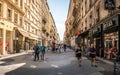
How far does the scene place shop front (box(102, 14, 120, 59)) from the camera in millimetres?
18125

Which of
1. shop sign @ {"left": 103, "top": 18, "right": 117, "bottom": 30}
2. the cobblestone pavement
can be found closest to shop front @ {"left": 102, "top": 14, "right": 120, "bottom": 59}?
shop sign @ {"left": 103, "top": 18, "right": 117, "bottom": 30}

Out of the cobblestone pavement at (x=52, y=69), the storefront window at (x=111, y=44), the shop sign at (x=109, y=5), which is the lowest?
the cobblestone pavement at (x=52, y=69)

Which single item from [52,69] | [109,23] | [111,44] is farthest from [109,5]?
[52,69]

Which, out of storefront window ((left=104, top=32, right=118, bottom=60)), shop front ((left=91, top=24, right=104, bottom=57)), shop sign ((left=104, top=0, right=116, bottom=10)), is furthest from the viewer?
shop front ((left=91, top=24, right=104, bottom=57))

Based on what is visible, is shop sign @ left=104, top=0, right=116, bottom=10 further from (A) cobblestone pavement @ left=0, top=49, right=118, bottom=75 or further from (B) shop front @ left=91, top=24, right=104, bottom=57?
(B) shop front @ left=91, top=24, right=104, bottom=57

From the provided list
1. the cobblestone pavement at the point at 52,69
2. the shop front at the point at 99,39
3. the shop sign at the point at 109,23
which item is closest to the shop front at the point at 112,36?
the shop sign at the point at 109,23

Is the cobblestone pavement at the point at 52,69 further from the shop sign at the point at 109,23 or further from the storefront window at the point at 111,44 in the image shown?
the shop sign at the point at 109,23

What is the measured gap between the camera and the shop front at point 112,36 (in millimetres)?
18125

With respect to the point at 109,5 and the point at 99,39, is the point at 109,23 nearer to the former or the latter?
the point at 109,5

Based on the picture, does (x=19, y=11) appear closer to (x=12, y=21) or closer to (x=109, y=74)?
(x=12, y=21)

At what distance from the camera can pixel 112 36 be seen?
1973cm

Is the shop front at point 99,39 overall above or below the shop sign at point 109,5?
below

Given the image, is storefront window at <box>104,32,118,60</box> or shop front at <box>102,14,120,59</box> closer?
shop front at <box>102,14,120,59</box>

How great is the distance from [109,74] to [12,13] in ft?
79.4
